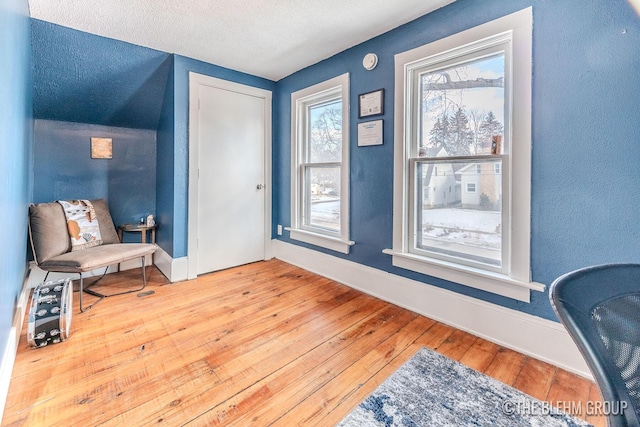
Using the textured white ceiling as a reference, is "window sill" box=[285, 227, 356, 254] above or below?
below

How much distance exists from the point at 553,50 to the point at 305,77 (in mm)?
2217

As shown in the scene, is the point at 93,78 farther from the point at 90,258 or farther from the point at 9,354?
the point at 9,354

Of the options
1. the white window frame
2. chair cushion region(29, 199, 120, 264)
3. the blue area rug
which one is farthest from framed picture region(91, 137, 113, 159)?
the blue area rug

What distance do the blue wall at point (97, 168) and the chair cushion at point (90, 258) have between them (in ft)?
2.79

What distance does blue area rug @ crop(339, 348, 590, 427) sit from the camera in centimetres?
124

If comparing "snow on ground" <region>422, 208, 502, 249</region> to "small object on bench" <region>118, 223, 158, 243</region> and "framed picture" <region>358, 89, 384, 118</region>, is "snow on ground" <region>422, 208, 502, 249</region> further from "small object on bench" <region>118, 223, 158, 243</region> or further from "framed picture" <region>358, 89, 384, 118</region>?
"small object on bench" <region>118, 223, 158, 243</region>

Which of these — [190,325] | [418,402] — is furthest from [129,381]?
[418,402]

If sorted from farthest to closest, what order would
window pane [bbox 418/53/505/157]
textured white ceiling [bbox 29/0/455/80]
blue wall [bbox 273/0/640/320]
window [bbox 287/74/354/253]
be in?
window [bbox 287/74/354/253], textured white ceiling [bbox 29/0/455/80], window pane [bbox 418/53/505/157], blue wall [bbox 273/0/640/320]

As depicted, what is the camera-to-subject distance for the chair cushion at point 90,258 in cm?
224

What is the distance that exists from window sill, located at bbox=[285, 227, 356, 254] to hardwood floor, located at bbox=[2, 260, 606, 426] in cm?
53

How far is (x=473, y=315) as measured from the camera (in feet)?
6.40

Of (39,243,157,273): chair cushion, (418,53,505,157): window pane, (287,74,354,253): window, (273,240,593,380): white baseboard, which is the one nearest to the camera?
(273,240,593,380): white baseboard

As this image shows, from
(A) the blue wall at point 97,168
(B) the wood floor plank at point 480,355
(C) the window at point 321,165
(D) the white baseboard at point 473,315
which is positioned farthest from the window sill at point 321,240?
(A) the blue wall at point 97,168

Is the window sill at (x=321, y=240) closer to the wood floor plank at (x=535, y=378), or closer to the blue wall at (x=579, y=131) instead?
the blue wall at (x=579, y=131)
